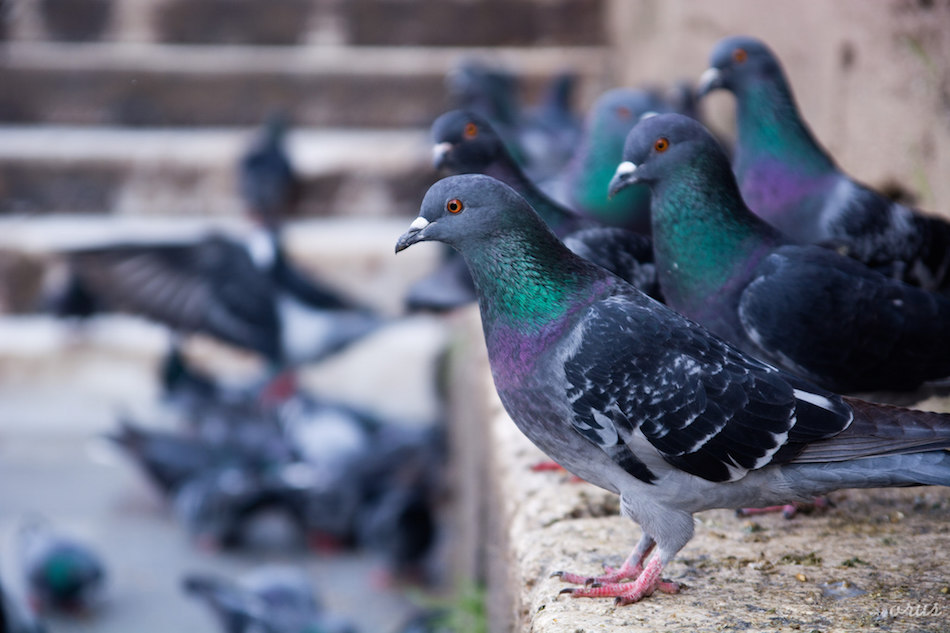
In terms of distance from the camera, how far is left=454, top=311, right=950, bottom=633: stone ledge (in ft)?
7.02

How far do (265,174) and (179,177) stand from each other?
4.07 ft

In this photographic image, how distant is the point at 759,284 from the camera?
→ 258cm

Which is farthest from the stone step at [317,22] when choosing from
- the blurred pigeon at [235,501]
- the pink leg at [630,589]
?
the pink leg at [630,589]

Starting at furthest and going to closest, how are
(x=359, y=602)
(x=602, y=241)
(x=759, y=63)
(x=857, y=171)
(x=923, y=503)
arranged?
1. (x=359, y=602)
2. (x=857, y=171)
3. (x=759, y=63)
4. (x=602, y=241)
5. (x=923, y=503)

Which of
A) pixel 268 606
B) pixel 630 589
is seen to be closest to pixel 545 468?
pixel 630 589

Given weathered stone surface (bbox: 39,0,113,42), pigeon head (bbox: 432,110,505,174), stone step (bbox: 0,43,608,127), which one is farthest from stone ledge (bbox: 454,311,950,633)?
weathered stone surface (bbox: 39,0,113,42)

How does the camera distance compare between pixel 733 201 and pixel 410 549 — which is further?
pixel 410 549

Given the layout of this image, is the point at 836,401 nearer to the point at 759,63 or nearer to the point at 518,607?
the point at 518,607

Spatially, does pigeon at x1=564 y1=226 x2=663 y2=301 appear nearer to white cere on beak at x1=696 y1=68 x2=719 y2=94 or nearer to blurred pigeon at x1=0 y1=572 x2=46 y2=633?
white cere on beak at x1=696 y1=68 x2=719 y2=94

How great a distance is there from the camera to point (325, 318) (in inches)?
260

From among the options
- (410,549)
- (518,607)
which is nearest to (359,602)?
(410,549)

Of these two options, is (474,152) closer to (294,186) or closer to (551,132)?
(551,132)

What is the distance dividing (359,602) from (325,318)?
1.94m

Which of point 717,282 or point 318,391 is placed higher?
point 717,282
